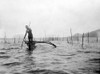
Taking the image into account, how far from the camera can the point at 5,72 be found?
7949 millimetres

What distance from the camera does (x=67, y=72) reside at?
7.81 m

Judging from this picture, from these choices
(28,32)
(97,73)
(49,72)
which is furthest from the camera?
(28,32)

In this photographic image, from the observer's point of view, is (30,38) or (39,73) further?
(30,38)

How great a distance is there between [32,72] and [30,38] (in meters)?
11.9

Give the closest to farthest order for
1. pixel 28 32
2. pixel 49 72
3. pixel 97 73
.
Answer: pixel 97 73, pixel 49 72, pixel 28 32

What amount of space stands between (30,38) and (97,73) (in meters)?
13.7

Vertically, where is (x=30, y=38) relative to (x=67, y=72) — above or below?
above

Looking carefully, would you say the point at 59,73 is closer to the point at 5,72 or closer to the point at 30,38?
the point at 5,72

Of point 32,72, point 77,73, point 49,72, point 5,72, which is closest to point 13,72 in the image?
point 5,72

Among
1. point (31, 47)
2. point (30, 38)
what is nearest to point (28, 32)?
point (30, 38)

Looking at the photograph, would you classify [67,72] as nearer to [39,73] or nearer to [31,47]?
[39,73]

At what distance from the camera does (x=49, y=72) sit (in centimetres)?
790

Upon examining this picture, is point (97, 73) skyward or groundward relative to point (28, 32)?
groundward

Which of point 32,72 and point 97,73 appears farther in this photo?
point 32,72
